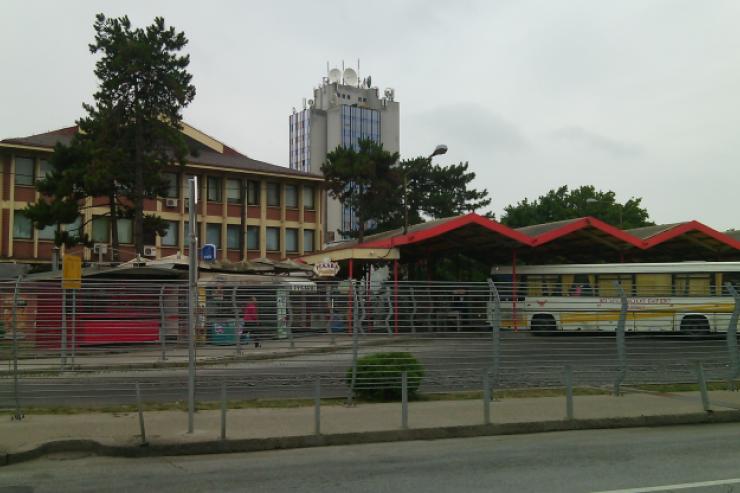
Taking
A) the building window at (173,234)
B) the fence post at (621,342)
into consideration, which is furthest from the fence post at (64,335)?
the building window at (173,234)

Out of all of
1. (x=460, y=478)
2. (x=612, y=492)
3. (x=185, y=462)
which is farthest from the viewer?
(x=185, y=462)

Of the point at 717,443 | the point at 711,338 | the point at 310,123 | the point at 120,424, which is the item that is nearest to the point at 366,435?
the point at 120,424

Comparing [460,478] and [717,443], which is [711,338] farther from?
[460,478]

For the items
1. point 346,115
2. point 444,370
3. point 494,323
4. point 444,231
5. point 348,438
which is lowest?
point 348,438

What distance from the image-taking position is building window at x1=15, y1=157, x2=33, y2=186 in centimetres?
4384

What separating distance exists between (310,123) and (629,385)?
132448mm

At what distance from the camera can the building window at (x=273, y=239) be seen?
2143 inches

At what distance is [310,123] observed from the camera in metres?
144

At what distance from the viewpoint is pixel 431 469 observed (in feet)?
27.9

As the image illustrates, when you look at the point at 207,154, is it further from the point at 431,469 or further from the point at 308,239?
the point at 431,469

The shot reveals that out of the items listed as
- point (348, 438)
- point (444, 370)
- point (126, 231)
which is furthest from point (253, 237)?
point (348, 438)

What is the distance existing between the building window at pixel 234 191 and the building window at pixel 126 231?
7.68 m

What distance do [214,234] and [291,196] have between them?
6908mm

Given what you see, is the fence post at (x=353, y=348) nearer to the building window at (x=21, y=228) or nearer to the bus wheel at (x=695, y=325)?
the bus wheel at (x=695, y=325)
